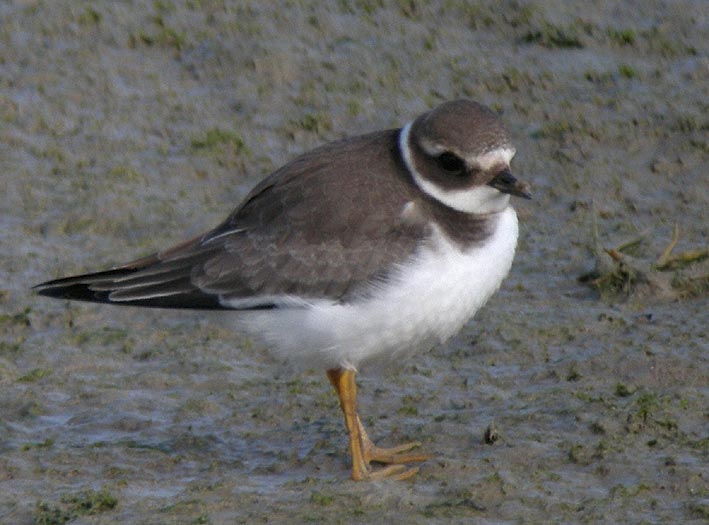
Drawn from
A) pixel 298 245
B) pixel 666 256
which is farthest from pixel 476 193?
pixel 666 256

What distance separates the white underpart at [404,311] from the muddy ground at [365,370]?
1.78ft

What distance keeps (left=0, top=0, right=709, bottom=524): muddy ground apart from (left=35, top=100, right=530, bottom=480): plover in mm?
328

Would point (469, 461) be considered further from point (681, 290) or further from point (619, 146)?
point (619, 146)

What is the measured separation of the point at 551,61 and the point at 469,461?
4906mm

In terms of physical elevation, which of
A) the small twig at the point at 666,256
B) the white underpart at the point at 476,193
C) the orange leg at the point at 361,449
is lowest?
the orange leg at the point at 361,449

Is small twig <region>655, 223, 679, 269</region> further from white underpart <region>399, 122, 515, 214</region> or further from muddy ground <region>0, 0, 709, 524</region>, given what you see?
white underpart <region>399, 122, 515, 214</region>

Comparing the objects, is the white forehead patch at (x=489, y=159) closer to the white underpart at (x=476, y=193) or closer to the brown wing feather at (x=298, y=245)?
the white underpart at (x=476, y=193)

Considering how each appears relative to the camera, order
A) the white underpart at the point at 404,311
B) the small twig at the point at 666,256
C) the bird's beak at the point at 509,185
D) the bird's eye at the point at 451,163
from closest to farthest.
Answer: the white underpart at the point at 404,311 < the bird's beak at the point at 509,185 < the bird's eye at the point at 451,163 < the small twig at the point at 666,256

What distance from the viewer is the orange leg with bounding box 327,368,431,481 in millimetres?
6633

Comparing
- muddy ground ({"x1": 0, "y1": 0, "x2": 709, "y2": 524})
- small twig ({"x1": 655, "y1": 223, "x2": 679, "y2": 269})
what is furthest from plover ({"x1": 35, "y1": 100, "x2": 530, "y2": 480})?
small twig ({"x1": 655, "y1": 223, "x2": 679, "y2": 269})

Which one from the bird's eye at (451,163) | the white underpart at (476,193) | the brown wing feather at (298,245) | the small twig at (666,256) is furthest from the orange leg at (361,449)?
the small twig at (666,256)

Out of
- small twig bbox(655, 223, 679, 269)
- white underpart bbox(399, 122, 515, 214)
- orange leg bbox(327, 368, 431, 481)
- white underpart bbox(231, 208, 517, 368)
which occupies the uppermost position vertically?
white underpart bbox(399, 122, 515, 214)

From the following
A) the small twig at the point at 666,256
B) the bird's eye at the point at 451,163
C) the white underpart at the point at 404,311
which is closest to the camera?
the white underpart at the point at 404,311

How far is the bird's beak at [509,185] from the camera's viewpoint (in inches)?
254
